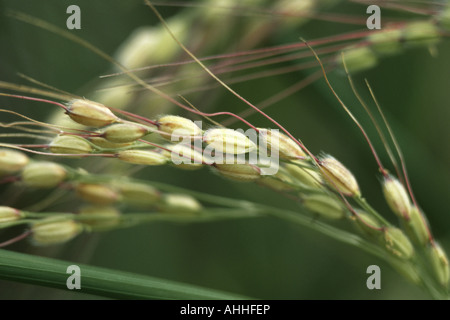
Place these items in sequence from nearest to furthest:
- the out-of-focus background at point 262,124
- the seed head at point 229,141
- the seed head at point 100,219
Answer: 1. the seed head at point 229,141
2. the seed head at point 100,219
3. the out-of-focus background at point 262,124

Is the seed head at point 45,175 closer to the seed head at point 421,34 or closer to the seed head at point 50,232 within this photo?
the seed head at point 50,232

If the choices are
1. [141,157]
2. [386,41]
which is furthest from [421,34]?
[141,157]

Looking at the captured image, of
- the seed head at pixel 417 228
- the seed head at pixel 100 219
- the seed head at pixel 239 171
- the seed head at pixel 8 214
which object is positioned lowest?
the seed head at pixel 417 228

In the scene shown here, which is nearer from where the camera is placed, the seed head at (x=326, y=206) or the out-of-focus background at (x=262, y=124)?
the seed head at (x=326, y=206)

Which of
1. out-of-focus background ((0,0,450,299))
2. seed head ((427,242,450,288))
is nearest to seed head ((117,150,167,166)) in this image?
seed head ((427,242,450,288))

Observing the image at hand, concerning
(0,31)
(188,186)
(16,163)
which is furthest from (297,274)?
(0,31)

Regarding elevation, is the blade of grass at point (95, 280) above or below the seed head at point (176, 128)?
below

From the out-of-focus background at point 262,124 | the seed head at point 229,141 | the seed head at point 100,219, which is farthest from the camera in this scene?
the out-of-focus background at point 262,124

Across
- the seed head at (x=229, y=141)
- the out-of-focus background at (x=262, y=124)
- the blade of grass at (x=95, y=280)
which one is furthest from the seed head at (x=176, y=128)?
the out-of-focus background at (x=262, y=124)
